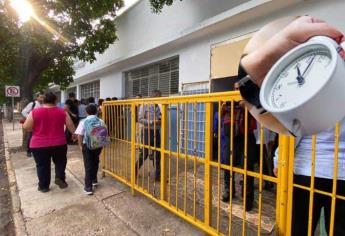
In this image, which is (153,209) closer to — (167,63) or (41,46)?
(167,63)

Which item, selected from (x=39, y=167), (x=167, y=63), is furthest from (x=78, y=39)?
(x=39, y=167)

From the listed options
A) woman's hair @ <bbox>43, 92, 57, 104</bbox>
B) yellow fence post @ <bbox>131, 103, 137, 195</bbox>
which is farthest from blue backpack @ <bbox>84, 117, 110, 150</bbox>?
woman's hair @ <bbox>43, 92, 57, 104</bbox>

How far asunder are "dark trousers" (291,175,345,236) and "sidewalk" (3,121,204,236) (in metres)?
1.55

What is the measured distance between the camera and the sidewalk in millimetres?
3299

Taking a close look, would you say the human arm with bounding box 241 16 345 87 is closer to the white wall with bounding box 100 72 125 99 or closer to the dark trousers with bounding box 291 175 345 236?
the dark trousers with bounding box 291 175 345 236

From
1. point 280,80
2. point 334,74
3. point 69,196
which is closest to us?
point 334,74

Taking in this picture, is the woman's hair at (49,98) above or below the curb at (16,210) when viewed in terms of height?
above

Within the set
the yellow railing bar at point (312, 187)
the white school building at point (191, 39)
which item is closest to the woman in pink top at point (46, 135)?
the white school building at point (191, 39)

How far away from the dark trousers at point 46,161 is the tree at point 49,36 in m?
4.26

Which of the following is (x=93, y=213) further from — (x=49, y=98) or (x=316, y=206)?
(x=316, y=206)

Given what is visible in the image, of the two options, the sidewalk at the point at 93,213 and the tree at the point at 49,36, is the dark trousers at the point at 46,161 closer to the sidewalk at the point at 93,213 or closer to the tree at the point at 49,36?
the sidewalk at the point at 93,213

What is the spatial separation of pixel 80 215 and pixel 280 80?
356 centimetres

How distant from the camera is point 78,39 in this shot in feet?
29.9

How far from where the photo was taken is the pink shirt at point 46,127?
456 centimetres
